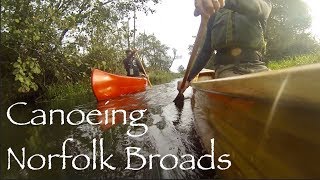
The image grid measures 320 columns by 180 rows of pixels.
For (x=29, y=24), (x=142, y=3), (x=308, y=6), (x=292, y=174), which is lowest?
(x=292, y=174)

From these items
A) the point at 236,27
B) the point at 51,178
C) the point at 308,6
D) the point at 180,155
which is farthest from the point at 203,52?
the point at 308,6

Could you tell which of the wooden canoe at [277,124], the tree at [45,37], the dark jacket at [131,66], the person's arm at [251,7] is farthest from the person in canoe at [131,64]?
the wooden canoe at [277,124]

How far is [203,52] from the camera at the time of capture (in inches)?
160

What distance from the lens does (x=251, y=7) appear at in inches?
115

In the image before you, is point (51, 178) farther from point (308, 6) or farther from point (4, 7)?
point (308, 6)

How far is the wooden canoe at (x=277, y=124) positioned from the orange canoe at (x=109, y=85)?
7.23m

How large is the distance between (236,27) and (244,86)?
2.06 metres

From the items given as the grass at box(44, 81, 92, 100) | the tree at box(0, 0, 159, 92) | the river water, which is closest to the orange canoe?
the tree at box(0, 0, 159, 92)

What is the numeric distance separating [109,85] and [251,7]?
6.50 meters

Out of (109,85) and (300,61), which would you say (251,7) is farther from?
(300,61)

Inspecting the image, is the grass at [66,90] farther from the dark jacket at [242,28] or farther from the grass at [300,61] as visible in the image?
the grass at [300,61]

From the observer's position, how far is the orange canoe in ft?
27.9

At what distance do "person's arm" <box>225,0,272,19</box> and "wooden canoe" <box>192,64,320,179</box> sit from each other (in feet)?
4.65

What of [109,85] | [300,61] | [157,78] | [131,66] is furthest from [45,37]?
[157,78]
